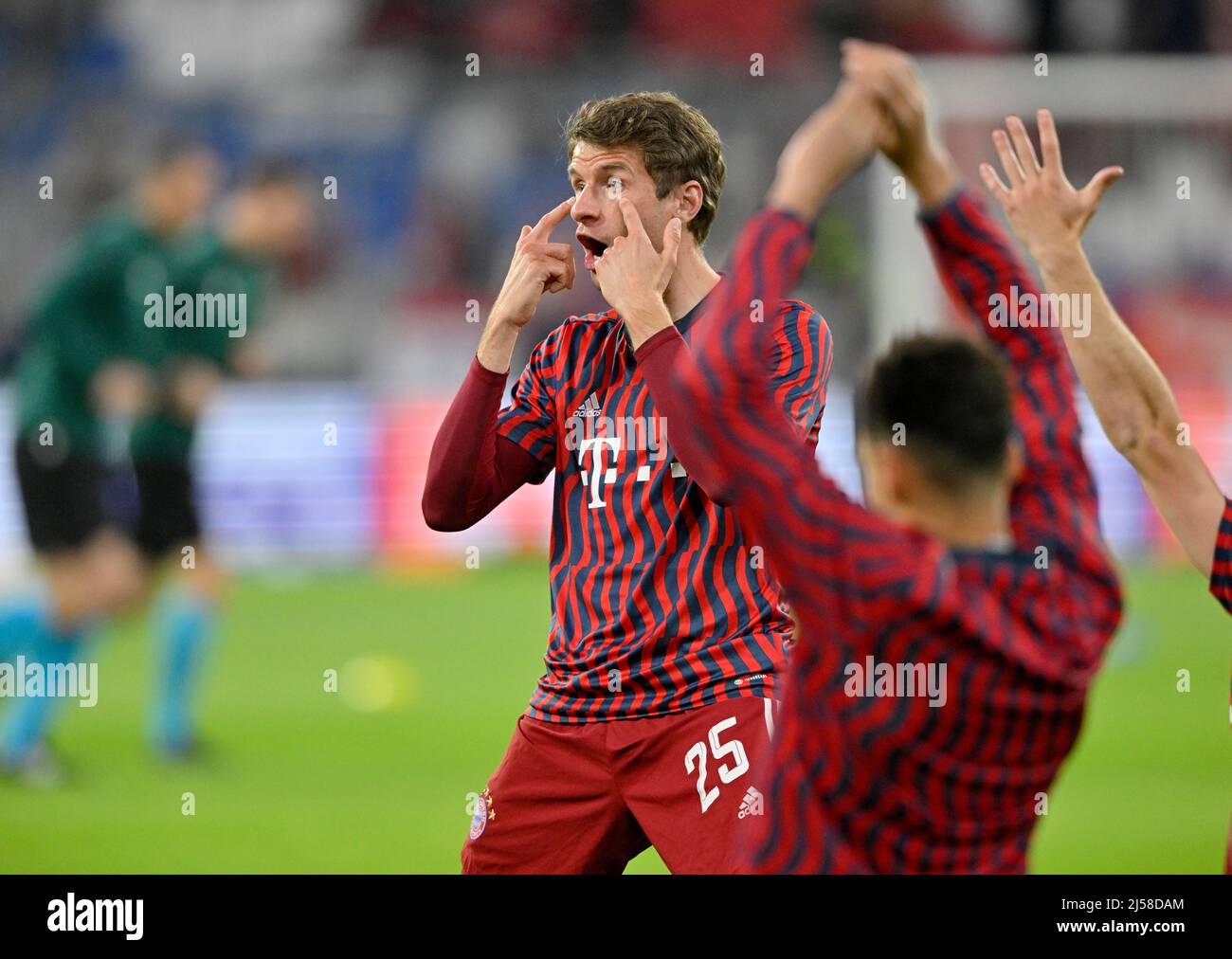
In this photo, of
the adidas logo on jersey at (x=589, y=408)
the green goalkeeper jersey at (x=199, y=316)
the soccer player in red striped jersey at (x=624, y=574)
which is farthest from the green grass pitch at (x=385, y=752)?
the adidas logo on jersey at (x=589, y=408)

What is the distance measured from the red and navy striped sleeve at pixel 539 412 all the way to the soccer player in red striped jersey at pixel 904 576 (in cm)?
137

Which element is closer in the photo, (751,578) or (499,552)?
(751,578)

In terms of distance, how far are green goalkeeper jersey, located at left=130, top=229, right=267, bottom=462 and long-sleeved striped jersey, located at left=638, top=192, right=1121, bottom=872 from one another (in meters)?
5.95

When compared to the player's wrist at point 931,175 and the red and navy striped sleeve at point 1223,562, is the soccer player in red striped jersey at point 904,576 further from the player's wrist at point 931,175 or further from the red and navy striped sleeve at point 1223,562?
the red and navy striped sleeve at point 1223,562

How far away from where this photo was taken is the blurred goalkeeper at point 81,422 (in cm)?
676

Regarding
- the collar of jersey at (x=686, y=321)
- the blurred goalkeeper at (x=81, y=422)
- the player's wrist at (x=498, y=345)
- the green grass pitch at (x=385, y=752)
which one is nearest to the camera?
the player's wrist at (x=498, y=345)

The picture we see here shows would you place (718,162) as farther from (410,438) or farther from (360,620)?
(410,438)

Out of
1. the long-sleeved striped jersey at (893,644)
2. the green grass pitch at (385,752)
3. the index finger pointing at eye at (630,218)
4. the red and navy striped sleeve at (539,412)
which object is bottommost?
the green grass pitch at (385,752)

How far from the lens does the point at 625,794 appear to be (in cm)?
296

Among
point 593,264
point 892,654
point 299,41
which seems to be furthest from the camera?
point 299,41

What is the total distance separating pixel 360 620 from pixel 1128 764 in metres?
4.82
